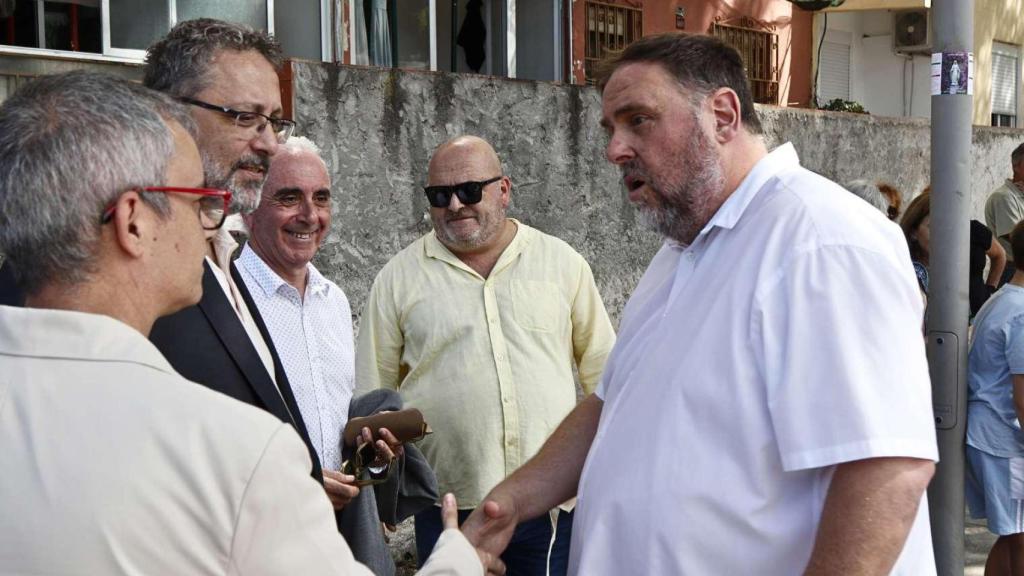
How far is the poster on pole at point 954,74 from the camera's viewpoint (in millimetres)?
4781

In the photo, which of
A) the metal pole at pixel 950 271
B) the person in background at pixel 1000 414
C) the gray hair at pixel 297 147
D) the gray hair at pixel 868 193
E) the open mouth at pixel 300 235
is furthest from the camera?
the gray hair at pixel 868 193

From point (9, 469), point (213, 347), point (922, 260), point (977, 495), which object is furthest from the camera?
point (922, 260)

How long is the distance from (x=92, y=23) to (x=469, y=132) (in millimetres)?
2830

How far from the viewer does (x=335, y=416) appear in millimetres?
3693

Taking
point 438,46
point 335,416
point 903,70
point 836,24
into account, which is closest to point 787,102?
point 836,24

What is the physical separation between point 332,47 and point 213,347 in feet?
25.1

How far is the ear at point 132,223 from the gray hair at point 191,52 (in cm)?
116

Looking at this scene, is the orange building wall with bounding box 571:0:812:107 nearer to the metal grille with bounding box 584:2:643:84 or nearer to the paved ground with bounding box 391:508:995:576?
the metal grille with bounding box 584:2:643:84

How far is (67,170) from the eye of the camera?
1719 mm

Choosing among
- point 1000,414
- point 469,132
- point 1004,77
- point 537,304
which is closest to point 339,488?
point 537,304

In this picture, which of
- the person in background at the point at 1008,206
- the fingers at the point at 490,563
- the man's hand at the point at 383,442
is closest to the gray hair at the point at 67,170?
the fingers at the point at 490,563

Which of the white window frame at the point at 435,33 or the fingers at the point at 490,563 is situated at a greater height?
the white window frame at the point at 435,33

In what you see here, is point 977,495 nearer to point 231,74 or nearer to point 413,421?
point 413,421

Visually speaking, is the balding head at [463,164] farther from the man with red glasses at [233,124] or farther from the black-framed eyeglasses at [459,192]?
the man with red glasses at [233,124]
